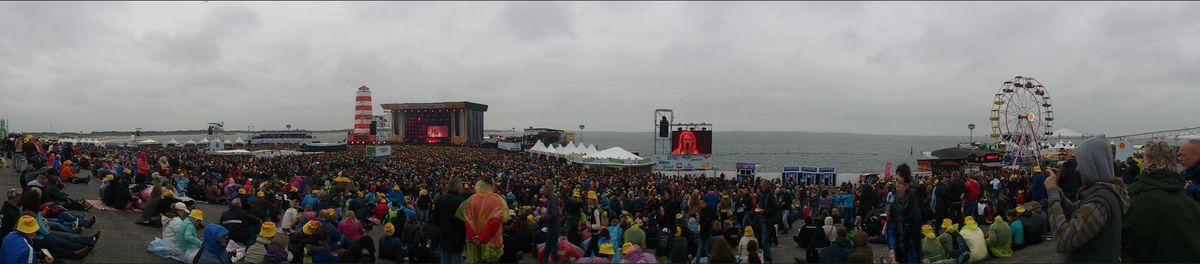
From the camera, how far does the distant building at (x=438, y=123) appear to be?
70125mm

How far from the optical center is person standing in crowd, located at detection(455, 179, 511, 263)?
213 inches

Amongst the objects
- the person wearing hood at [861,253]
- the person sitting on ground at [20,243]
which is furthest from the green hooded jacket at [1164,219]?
the person sitting on ground at [20,243]

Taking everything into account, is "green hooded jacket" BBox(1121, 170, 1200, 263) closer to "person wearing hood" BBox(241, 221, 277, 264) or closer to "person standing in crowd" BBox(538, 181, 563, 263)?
"person standing in crowd" BBox(538, 181, 563, 263)

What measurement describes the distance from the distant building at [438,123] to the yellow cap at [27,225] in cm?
6428

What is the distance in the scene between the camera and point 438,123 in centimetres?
7088

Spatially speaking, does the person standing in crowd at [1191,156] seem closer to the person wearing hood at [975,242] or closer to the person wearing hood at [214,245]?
the person wearing hood at [975,242]

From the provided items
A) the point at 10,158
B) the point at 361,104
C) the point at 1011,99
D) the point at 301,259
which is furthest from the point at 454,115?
the point at 301,259

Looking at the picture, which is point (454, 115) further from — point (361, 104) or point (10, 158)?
point (10, 158)

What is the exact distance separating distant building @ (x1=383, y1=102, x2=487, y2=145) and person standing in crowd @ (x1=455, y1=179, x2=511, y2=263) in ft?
215

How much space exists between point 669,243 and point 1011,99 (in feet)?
144

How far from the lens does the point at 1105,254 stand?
10.6 ft

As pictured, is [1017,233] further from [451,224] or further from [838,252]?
[451,224]

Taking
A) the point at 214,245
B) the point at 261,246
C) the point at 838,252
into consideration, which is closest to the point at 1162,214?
the point at 838,252

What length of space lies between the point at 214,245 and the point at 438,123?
6662 cm
